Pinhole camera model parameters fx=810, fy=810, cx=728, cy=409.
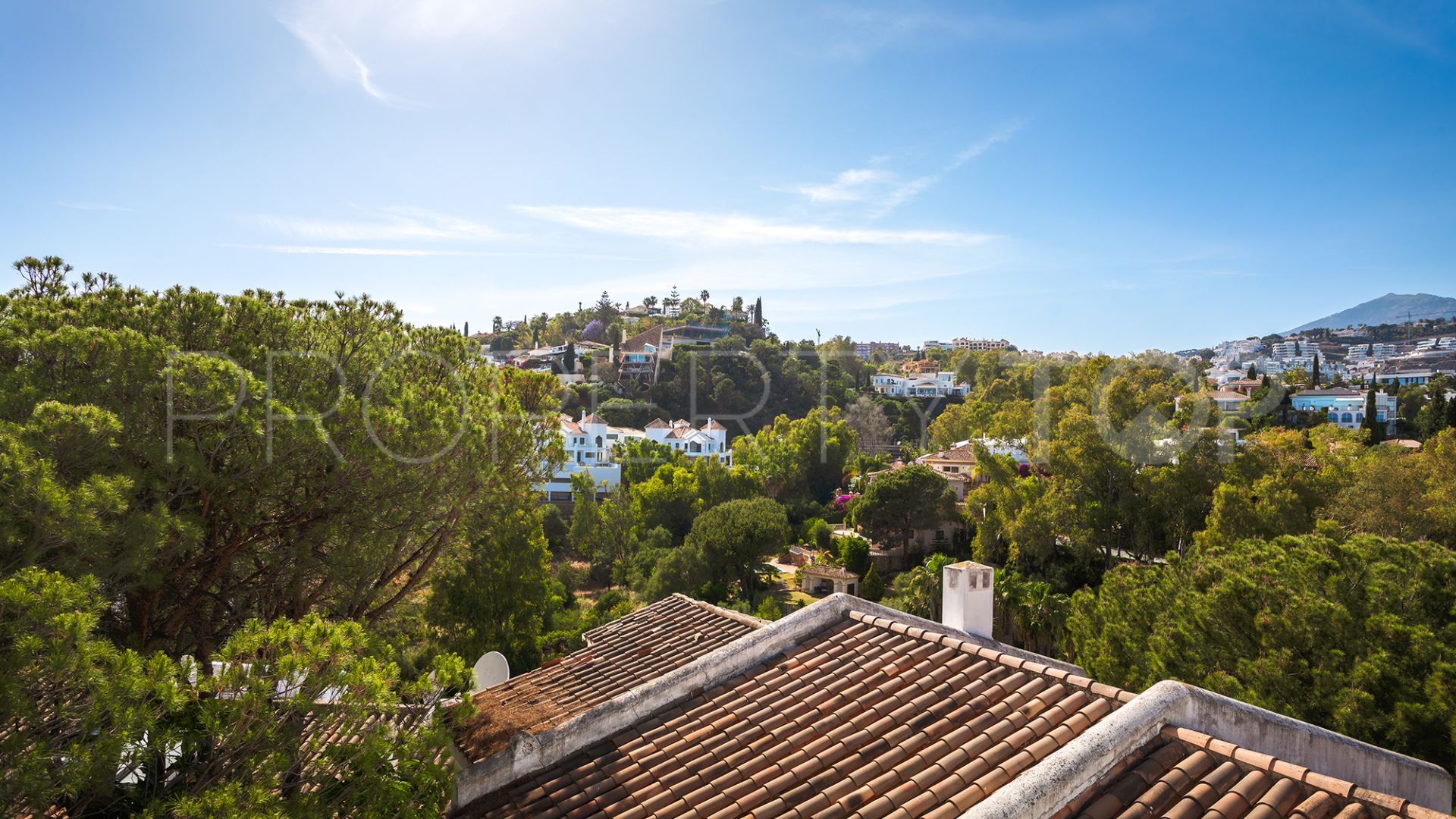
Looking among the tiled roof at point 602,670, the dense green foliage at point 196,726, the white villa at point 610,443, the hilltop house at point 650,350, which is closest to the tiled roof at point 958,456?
the white villa at point 610,443

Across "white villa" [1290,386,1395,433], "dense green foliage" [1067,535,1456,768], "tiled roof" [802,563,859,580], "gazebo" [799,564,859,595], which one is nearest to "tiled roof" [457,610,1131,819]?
"dense green foliage" [1067,535,1456,768]

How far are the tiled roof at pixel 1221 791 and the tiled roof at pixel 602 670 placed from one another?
3.52 metres

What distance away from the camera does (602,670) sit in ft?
29.0

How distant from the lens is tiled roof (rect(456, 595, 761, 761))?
18.7ft

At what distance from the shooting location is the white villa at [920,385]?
92.8m

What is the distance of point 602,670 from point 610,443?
4669 centimetres

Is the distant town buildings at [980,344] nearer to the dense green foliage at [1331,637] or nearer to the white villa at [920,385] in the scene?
the white villa at [920,385]

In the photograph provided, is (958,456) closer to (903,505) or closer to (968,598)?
(903,505)

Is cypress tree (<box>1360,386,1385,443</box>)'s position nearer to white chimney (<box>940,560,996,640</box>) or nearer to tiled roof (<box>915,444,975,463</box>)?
tiled roof (<box>915,444,975,463</box>)

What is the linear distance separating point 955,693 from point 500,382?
7.30m

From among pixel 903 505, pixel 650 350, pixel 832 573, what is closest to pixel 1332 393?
pixel 903 505

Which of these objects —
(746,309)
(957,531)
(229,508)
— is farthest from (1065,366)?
(229,508)

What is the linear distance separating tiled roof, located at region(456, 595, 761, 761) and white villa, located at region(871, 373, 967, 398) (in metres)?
82.2

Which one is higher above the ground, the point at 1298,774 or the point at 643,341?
the point at 643,341
